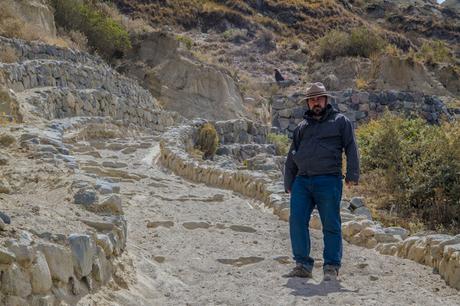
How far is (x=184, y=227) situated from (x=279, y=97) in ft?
57.3

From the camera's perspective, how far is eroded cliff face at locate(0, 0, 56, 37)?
22.2 m

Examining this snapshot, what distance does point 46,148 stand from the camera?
694 centimetres

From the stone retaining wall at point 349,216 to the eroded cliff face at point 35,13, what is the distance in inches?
441

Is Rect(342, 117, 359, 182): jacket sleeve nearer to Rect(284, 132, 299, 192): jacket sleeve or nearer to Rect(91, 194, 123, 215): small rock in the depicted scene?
Rect(284, 132, 299, 192): jacket sleeve

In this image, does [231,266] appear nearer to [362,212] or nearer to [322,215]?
[322,215]

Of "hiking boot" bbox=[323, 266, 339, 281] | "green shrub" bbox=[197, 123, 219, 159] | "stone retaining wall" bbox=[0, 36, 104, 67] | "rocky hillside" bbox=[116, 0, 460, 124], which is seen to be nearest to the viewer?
"hiking boot" bbox=[323, 266, 339, 281]

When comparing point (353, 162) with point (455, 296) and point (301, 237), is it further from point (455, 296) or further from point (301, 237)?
point (455, 296)

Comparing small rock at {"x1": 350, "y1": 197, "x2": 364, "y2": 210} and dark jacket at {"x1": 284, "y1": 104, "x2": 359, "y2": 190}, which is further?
small rock at {"x1": 350, "y1": 197, "x2": 364, "y2": 210}

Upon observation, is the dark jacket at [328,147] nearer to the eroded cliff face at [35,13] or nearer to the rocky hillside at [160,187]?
the rocky hillside at [160,187]

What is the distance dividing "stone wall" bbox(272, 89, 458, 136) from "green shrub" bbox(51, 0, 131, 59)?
899 centimetres

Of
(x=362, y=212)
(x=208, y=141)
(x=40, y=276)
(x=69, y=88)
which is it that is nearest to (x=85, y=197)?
(x=40, y=276)

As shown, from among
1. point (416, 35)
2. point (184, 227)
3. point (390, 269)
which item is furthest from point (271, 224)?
point (416, 35)

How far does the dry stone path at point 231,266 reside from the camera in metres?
Answer: 4.46

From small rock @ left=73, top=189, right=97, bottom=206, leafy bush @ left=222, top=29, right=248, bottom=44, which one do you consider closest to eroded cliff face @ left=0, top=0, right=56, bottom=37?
small rock @ left=73, top=189, right=97, bottom=206
